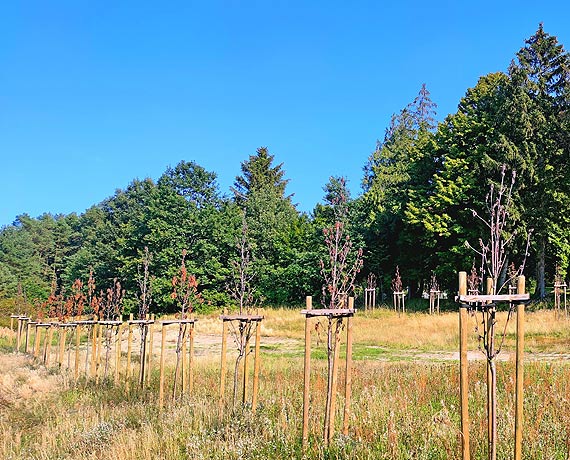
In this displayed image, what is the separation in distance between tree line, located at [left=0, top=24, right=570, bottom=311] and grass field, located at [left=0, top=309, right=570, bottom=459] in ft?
12.0

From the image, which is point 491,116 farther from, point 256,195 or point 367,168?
point 256,195

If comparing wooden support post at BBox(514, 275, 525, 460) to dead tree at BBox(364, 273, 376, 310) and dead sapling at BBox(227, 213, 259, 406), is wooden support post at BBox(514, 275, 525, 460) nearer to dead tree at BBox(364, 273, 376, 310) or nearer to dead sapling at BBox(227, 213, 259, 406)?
dead sapling at BBox(227, 213, 259, 406)

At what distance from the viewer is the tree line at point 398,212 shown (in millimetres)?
28103

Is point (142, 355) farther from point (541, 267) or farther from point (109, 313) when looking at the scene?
point (541, 267)

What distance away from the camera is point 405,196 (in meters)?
36.3

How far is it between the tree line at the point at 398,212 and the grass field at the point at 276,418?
3663mm

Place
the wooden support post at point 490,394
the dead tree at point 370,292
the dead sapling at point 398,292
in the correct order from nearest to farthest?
the wooden support post at point 490,394, the dead sapling at point 398,292, the dead tree at point 370,292

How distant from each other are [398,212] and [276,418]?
30.7 m

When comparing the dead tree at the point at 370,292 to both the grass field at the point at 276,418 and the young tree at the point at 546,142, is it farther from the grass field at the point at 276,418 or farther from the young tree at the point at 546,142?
the grass field at the point at 276,418

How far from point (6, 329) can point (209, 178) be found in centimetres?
2636

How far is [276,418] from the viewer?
665 cm

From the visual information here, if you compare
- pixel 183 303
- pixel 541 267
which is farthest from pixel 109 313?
pixel 541 267

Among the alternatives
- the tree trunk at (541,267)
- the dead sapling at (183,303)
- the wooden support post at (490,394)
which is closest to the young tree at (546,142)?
the tree trunk at (541,267)

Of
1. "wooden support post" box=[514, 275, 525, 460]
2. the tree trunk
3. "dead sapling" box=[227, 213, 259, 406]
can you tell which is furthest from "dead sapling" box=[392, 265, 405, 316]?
"wooden support post" box=[514, 275, 525, 460]
